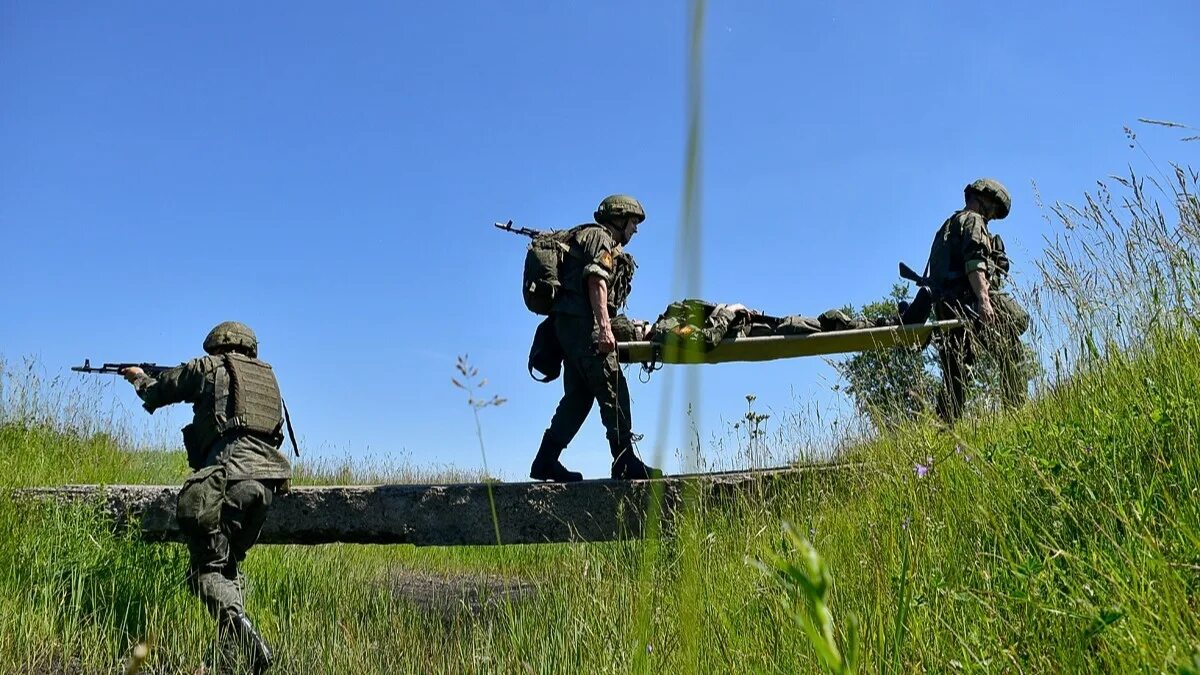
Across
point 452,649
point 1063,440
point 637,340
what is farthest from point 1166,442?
point 637,340

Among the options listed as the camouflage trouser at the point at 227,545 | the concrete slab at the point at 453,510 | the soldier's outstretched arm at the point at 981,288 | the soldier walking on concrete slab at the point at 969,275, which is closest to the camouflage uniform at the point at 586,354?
the concrete slab at the point at 453,510

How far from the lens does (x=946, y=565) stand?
276cm

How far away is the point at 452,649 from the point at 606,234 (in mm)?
2886

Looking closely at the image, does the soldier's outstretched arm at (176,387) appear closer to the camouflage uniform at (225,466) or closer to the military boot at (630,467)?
the camouflage uniform at (225,466)

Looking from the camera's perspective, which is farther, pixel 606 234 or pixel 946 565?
pixel 606 234

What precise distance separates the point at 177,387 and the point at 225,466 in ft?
2.21

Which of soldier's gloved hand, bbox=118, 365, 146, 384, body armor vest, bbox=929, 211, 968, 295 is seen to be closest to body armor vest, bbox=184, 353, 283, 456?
soldier's gloved hand, bbox=118, 365, 146, 384

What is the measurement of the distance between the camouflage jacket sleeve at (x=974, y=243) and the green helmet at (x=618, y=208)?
240 cm

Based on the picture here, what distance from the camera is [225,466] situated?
5348mm

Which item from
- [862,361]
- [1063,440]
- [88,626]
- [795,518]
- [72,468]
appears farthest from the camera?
[72,468]

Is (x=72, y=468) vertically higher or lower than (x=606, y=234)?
lower

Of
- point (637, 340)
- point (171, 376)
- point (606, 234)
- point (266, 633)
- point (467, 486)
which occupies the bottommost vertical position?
point (266, 633)

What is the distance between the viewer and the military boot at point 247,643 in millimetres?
4879

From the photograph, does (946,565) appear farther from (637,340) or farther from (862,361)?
(862,361)
